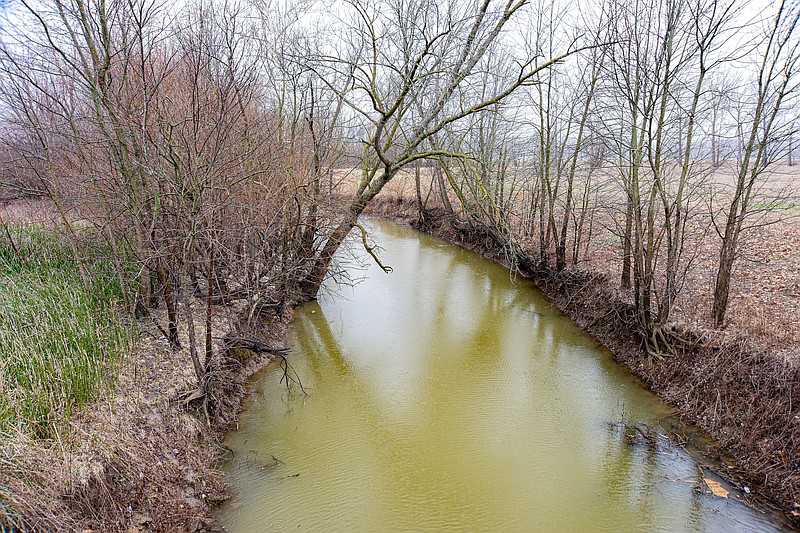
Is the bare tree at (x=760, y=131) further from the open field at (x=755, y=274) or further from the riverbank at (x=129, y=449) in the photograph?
the riverbank at (x=129, y=449)

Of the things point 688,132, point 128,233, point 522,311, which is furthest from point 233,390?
point 688,132

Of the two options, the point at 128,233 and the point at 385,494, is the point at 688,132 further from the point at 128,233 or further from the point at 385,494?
the point at 128,233

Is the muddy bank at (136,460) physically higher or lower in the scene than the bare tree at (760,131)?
lower

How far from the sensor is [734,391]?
529 centimetres

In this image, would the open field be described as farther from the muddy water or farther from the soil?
the muddy water

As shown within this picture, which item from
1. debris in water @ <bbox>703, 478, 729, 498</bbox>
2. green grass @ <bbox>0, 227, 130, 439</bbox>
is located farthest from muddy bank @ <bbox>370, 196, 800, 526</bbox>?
green grass @ <bbox>0, 227, 130, 439</bbox>

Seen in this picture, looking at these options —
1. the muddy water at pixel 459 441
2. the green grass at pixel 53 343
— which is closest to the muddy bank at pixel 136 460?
the green grass at pixel 53 343

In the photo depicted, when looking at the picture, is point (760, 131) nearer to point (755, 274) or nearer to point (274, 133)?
point (755, 274)

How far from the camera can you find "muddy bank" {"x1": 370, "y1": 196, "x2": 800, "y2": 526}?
4.50m

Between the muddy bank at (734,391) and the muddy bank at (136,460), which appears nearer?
the muddy bank at (136,460)

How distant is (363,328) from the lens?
27.9 ft

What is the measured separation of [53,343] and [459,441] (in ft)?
14.0

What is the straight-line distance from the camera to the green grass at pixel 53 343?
3775 mm

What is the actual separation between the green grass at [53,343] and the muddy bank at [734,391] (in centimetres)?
638
